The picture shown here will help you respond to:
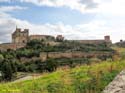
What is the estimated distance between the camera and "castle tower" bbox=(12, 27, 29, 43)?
463 feet

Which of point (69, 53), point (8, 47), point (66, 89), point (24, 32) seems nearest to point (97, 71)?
point (66, 89)

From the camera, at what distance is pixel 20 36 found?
14250cm

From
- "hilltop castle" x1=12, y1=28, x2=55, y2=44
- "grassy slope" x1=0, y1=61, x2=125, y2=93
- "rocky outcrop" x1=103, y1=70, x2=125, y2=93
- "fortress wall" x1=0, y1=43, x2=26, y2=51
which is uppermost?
"hilltop castle" x1=12, y1=28, x2=55, y2=44

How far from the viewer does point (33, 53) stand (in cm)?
10788

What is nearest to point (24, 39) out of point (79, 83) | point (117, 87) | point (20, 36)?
point (20, 36)

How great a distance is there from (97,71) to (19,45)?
11887 cm

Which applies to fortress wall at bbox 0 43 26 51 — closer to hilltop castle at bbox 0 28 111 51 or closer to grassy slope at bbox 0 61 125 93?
hilltop castle at bbox 0 28 111 51

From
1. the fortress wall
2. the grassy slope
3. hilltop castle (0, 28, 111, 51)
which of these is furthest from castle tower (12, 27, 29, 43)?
→ the grassy slope

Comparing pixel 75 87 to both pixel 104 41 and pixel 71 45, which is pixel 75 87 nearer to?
pixel 71 45

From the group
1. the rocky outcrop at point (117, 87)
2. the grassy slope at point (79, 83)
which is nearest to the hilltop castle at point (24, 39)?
the grassy slope at point (79, 83)

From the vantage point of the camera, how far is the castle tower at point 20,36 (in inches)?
5551

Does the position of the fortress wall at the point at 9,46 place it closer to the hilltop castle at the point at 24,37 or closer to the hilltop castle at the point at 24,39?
the hilltop castle at the point at 24,39

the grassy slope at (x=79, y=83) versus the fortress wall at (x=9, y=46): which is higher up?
the grassy slope at (x=79, y=83)

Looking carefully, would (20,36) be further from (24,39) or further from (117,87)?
(117,87)
